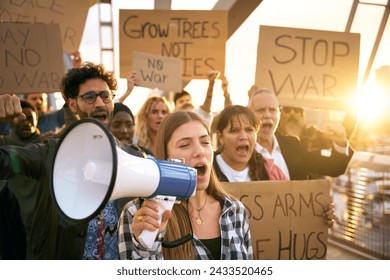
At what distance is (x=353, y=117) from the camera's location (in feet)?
9.10

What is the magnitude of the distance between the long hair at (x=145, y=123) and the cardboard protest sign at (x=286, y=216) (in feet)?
3.79

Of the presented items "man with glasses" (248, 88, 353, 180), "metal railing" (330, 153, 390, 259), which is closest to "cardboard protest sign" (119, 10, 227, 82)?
"man with glasses" (248, 88, 353, 180)

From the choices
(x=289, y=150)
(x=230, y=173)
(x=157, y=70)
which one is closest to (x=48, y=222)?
(x=230, y=173)

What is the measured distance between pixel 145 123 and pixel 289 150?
3.18 ft

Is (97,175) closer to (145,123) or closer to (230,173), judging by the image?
(230,173)

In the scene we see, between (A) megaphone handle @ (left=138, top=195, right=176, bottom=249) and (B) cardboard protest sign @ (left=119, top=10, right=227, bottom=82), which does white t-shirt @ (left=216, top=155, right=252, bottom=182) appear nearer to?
(A) megaphone handle @ (left=138, top=195, right=176, bottom=249)

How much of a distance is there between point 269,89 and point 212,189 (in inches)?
43.5

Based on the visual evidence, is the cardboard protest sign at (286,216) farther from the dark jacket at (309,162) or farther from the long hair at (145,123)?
the long hair at (145,123)

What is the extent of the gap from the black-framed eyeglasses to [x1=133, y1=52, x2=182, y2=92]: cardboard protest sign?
1280 millimetres

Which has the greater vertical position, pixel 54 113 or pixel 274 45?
pixel 274 45

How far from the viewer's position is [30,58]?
107 inches

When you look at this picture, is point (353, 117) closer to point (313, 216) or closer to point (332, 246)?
point (313, 216)

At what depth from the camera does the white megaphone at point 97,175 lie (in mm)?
1155
